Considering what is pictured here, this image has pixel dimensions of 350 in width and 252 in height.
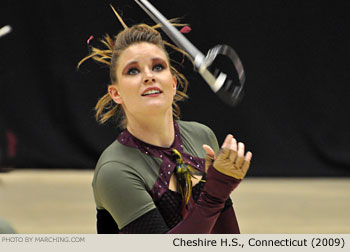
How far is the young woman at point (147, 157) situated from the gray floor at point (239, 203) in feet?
0.66

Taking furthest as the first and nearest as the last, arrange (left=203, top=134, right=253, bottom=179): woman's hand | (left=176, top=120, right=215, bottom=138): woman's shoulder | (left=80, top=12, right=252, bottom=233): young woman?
1. (left=176, top=120, right=215, bottom=138): woman's shoulder
2. (left=80, top=12, right=252, bottom=233): young woman
3. (left=203, top=134, right=253, bottom=179): woman's hand

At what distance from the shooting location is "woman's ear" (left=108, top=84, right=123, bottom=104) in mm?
1022

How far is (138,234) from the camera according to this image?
0.97m

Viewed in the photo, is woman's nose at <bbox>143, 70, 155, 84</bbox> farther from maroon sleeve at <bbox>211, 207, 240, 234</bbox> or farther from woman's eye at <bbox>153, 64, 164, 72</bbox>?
maroon sleeve at <bbox>211, 207, 240, 234</bbox>

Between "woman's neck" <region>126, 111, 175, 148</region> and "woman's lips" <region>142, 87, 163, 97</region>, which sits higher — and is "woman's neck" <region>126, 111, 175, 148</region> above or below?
below

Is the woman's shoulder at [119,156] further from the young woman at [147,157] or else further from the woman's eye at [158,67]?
the woman's eye at [158,67]

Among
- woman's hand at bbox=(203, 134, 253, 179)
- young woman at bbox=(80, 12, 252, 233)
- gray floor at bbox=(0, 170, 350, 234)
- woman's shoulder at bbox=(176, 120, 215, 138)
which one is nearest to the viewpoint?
woman's hand at bbox=(203, 134, 253, 179)

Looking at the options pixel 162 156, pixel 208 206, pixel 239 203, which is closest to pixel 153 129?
pixel 162 156

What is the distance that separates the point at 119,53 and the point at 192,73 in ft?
0.47

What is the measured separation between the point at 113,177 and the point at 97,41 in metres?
0.25

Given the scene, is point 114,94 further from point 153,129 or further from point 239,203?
point 239,203

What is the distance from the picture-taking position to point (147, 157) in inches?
40.4

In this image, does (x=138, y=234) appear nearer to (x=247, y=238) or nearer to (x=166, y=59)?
(x=247, y=238)

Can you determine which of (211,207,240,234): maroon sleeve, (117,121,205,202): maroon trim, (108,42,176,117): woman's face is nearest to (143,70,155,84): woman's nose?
(108,42,176,117): woman's face
